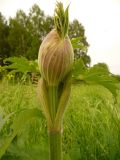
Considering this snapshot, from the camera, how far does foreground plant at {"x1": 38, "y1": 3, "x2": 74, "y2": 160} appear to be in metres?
0.42

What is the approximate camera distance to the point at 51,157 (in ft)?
1.51

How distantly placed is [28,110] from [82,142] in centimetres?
143

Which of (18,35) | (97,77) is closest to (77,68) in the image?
(97,77)

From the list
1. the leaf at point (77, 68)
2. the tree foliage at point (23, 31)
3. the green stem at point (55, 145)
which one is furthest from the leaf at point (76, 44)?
the tree foliage at point (23, 31)

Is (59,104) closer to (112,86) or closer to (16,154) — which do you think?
(112,86)

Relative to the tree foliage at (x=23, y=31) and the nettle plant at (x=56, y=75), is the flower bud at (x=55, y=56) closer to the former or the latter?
the nettle plant at (x=56, y=75)

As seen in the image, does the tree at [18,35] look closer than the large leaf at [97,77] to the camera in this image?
No

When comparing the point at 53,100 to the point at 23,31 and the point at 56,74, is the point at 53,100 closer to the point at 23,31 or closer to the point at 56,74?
the point at 56,74

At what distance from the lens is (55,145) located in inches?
17.9

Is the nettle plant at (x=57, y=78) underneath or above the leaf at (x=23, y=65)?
underneath

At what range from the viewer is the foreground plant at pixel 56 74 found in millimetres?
422

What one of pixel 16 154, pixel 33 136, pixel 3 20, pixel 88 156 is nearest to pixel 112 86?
pixel 16 154

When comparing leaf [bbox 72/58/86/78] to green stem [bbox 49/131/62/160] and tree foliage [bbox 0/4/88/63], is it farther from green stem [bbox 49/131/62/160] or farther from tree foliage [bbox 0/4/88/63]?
tree foliage [bbox 0/4/88/63]

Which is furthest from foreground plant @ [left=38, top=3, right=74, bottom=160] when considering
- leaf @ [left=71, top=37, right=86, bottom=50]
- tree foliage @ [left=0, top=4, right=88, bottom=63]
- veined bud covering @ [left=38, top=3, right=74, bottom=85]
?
tree foliage @ [left=0, top=4, right=88, bottom=63]
